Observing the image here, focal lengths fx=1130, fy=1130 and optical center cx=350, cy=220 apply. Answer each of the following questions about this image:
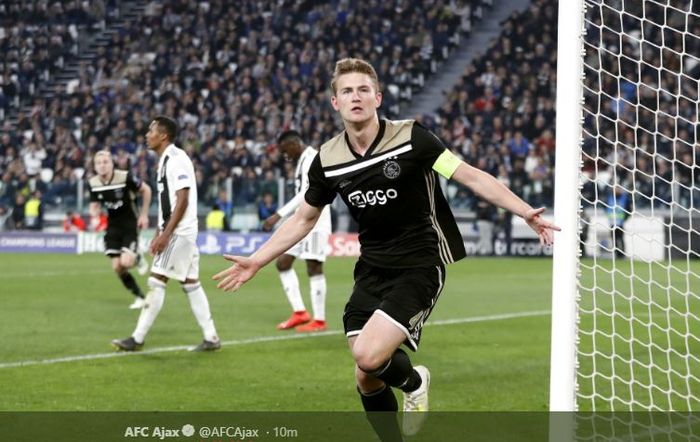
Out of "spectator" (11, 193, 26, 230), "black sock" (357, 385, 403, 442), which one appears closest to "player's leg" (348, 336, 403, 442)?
"black sock" (357, 385, 403, 442)

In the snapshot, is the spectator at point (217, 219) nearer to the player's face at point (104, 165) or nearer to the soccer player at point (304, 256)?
the player's face at point (104, 165)

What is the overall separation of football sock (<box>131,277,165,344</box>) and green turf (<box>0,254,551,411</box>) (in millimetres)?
352

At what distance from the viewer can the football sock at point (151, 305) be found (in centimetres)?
1063

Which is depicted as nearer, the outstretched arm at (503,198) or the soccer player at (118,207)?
the outstretched arm at (503,198)

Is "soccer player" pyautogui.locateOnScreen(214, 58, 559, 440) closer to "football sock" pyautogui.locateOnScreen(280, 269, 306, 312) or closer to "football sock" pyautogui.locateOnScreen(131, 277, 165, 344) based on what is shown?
"football sock" pyautogui.locateOnScreen(131, 277, 165, 344)

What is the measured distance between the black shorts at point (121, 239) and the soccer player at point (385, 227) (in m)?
8.46

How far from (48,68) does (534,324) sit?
29204mm

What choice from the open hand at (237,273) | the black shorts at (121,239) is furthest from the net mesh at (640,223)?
the black shorts at (121,239)

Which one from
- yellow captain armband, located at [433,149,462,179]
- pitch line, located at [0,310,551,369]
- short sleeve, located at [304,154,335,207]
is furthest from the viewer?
pitch line, located at [0,310,551,369]

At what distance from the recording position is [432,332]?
12680 mm

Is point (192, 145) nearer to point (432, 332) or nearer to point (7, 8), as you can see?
point (7, 8)

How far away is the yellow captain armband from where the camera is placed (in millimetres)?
5969

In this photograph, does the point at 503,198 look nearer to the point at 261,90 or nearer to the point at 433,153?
the point at 433,153

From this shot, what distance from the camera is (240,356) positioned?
10586 millimetres
